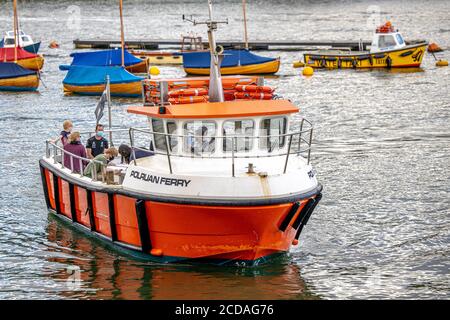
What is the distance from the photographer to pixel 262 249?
2003cm

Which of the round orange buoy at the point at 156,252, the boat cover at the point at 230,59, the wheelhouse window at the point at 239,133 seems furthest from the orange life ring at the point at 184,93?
the boat cover at the point at 230,59

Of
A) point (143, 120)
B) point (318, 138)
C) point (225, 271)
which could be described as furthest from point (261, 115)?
point (143, 120)

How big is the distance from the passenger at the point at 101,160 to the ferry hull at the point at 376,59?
131 ft

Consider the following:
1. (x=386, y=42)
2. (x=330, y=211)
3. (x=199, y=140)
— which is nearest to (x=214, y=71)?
(x=199, y=140)

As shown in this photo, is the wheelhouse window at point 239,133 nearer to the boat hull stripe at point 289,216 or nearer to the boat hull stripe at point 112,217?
the boat hull stripe at point 289,216

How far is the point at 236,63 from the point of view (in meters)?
56.5

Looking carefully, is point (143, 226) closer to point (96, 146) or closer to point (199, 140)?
point (199, 140)

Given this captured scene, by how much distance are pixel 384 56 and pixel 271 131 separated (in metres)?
40.9

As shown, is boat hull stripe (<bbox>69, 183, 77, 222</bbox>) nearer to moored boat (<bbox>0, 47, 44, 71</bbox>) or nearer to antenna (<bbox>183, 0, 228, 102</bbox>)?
antenna (<bbox>183, 0, 228, 102</bbox>)

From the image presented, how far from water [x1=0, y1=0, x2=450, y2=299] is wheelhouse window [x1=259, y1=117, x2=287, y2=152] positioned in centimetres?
250

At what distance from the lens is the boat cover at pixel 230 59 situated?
56.6 m

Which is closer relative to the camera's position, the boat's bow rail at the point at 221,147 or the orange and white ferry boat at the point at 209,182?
the orange and white ferry boat at the point at 209,182
